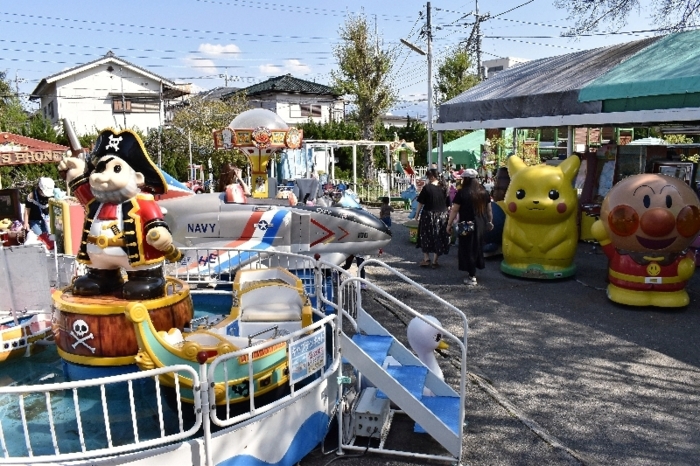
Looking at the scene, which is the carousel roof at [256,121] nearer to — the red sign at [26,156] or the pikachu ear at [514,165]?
the red sign at [26,156]

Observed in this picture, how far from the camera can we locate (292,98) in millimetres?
38062

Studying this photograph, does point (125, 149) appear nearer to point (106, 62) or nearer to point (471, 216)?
point (471, 216)

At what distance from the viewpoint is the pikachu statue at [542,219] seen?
8.88m

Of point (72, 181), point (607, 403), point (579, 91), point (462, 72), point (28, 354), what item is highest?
point (462, 72)

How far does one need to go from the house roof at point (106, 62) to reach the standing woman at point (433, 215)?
1045 inches

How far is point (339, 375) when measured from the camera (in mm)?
4789

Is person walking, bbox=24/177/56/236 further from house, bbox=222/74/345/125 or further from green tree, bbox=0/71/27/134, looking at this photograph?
house, bbox=222/74/345/125

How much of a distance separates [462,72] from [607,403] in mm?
30188

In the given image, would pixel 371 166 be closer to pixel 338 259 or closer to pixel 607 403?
pixel 338 259

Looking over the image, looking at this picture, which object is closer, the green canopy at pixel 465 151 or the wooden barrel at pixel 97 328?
the wooden barrel at pixel 97 328

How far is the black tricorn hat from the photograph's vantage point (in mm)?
4918

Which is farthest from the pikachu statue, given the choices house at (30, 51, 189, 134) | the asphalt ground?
house at (30, 51, 189, 134)

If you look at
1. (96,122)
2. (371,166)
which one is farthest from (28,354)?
(96,122)

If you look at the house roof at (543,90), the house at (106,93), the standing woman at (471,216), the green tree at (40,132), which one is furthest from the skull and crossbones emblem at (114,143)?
the house at (106,93)
